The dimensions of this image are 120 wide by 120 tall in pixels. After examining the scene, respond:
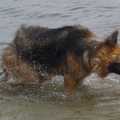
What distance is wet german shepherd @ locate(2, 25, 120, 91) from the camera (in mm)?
4207

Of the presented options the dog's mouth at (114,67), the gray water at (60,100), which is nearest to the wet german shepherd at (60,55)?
the dog's mouth at (114,67)

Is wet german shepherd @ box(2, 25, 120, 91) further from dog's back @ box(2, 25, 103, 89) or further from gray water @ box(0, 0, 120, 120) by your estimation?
gray water @ box(0, 0, 120, 120)

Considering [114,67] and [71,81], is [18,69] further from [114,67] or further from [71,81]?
[114,67]

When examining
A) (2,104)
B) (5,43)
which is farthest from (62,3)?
(2,104)

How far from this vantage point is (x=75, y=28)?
4.89 metres

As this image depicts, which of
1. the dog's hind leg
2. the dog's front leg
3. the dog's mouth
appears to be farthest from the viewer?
the dog's hind leg

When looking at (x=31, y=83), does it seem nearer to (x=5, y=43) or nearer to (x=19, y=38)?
(x=19, y=38)

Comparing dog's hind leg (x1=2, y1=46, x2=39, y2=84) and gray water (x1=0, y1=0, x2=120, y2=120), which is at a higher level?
dog's hind leg (x1=2, y1=46, x2=39, y2=84)

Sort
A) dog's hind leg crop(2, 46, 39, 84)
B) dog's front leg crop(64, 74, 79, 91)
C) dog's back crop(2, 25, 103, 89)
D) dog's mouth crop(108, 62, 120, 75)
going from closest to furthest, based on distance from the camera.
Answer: dog's mouth crop(108, 62, 120, 75) → dog's back crop(2, 25, 103, 89) → dog's front leg crop(64, 74, 79, 91) → dog's hind leg crop(2, 46, 39, 84)

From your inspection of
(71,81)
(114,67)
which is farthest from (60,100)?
(114,67)

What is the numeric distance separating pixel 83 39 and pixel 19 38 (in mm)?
1485

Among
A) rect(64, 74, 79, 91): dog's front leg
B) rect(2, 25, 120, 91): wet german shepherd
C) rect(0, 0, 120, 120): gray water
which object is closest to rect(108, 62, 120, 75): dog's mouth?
rect(2, 25, 120, 91): wet german shepherd

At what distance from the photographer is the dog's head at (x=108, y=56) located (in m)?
4.11

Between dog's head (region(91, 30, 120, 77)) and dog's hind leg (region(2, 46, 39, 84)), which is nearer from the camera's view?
dog's head (region(91, 30, 120, 77))
